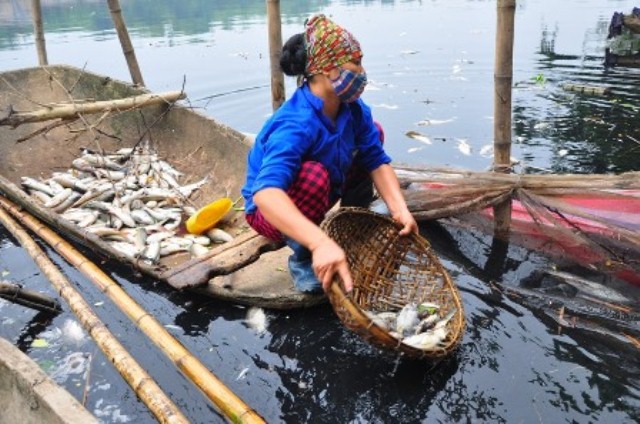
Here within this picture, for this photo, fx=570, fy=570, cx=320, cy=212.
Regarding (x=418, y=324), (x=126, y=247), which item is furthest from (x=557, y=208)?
(x=126, y=247)

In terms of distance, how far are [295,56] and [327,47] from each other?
0.71 ft

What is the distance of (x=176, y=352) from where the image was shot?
2906mm

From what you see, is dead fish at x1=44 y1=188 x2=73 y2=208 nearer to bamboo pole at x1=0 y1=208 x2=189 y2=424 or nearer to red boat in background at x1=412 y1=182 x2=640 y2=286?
bamboo pole at x1=0 y1=208 x2=189 y2=424

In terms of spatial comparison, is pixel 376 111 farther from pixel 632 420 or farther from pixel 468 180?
pixel 632 420

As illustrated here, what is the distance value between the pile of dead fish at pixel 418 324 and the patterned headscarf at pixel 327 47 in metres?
1.30

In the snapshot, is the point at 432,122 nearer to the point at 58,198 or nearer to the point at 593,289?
the point at 593,289

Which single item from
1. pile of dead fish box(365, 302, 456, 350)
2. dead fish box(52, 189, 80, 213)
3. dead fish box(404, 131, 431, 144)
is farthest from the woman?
dead fish box(404, 131, 431, 144)

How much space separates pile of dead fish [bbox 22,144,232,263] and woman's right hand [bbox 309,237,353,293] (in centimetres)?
192

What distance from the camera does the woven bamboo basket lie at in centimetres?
325

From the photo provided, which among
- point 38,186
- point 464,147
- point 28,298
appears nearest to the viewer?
point 28,298

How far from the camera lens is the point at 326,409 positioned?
298cm

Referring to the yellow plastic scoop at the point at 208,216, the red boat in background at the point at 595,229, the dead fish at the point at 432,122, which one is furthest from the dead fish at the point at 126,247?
the dead fish at the point at 432,122

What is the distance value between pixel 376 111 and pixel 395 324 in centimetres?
666

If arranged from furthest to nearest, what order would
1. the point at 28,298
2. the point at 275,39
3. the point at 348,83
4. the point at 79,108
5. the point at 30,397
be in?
the point at 275,39, the point at 79,108, the point at 28,298, the point at 348,83, the point at 30,397
